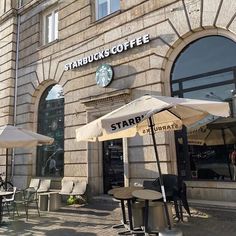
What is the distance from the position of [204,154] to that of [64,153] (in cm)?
565

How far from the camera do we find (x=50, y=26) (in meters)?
13.7

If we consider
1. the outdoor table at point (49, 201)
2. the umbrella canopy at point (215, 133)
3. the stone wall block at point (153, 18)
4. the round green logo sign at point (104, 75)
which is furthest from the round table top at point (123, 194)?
the stone wall block at point (153, 18)

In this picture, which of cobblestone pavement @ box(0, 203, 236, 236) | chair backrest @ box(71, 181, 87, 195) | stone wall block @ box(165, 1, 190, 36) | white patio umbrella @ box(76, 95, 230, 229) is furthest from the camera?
chair backrest @ box(71, 181, 87, 195)

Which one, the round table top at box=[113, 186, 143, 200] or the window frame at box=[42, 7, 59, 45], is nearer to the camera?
the round table top at box=[113, 186, 143, 200]

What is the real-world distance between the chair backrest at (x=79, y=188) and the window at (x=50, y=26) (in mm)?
6737

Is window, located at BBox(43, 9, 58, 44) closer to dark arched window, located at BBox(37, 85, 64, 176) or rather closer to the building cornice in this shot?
the building cornice

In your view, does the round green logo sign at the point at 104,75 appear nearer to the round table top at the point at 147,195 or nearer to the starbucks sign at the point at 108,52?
the starbucks sign at the point at 108,52

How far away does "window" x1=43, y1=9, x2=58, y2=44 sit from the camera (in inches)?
531

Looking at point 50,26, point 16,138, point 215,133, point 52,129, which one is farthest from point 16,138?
point 50,26

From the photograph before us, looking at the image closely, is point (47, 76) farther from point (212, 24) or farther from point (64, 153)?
point (212, 24)

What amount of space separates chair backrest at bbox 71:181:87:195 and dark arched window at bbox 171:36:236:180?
137 inches

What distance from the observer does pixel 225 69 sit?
26.9 feet

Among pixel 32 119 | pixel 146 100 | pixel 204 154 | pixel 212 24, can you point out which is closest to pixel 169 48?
pixel 212 24

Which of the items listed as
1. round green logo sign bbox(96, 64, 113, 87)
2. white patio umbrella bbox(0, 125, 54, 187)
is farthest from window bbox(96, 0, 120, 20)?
white patio umbrella bbox(0, 125, 54, 187)
